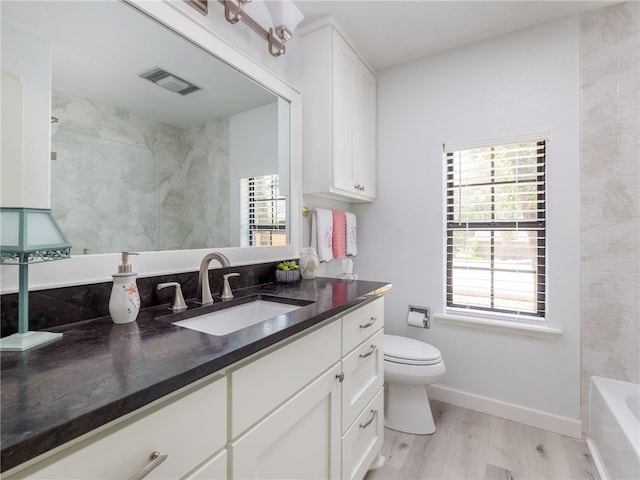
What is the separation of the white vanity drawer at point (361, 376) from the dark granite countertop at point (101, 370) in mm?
377

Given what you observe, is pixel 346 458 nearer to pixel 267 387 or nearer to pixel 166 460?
pixel 267 387

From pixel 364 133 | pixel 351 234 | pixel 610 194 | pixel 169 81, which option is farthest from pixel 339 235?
pixel 610 194

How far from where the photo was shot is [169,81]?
120cm

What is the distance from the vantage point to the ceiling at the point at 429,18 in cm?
170

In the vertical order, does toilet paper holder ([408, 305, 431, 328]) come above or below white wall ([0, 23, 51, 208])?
below

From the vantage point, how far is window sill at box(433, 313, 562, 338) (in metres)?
1.85

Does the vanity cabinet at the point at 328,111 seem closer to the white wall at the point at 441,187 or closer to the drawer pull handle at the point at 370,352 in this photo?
the white wall at the point at 441,187

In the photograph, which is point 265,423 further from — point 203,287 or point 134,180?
point 134,180

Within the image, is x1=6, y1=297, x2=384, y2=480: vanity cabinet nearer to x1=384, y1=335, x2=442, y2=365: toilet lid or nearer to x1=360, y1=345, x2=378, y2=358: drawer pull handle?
x1=360, y1=345, x2=378, y2=358: drawer pull handle

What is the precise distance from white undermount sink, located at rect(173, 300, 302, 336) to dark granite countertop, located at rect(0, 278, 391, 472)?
70 mm

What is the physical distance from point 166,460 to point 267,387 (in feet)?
0.92

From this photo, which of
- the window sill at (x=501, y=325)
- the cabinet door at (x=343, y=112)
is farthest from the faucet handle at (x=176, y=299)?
the window sill at (x=501, y=325)

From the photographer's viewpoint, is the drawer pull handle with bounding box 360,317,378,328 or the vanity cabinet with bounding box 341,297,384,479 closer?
the vanity cabinet with bounding box 341,297,384,479

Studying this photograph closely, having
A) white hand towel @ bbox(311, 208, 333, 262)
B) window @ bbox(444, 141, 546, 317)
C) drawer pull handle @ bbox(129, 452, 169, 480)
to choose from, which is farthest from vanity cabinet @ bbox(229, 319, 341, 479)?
window @ bbox(444, 141, 546, 317)
